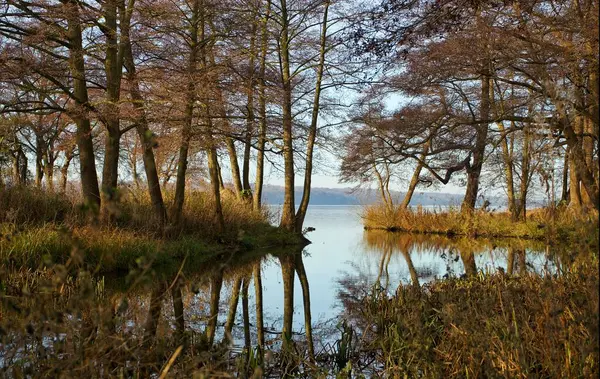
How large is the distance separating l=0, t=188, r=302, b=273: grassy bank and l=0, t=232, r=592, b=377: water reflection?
0.85 m

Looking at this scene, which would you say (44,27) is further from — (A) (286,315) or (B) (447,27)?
(B) (447,27)

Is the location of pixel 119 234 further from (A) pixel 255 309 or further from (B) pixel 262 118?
(A) pixel 255 309

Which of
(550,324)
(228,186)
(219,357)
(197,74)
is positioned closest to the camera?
(550,324)

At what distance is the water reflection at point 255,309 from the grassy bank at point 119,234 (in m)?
0.85

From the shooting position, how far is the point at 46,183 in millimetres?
14477

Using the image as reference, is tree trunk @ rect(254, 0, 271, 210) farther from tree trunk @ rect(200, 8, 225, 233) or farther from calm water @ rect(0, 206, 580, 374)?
calm water @ rect(0, 206, 580, 374)

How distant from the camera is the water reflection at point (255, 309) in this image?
3.14 metres

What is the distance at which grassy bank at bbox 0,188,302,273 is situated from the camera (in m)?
9.27

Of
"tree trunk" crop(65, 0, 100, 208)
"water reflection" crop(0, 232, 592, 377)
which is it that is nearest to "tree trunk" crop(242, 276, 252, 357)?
"water reflection" crop(0, 232, 592, 377)

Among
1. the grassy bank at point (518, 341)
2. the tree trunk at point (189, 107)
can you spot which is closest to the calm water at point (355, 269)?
the grassy bank at point (518, 341)

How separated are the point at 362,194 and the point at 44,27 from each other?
64.2 ft

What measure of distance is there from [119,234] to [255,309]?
14.7ft

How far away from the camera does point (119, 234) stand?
11.5m

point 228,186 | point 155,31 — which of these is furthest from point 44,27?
point 228,186
